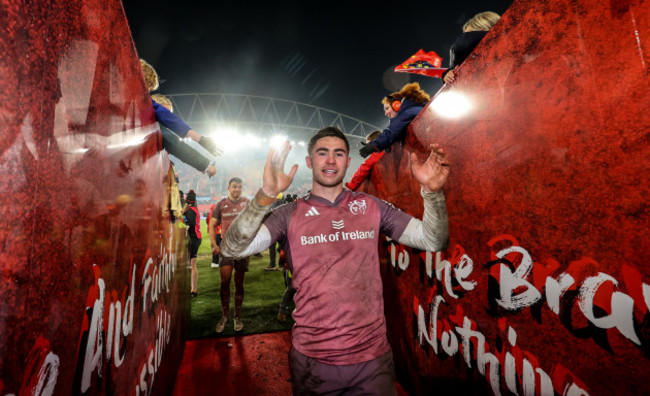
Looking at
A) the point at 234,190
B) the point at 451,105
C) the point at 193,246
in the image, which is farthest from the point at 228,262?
the point at 451,105

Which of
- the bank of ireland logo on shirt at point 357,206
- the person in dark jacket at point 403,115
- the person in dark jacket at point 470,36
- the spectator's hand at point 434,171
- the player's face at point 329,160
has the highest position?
the person in dark jacket at point 470,36

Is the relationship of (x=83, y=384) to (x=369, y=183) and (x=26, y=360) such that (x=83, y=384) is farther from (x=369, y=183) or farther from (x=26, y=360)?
(x=369, y=183)

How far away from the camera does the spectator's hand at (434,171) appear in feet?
5.57

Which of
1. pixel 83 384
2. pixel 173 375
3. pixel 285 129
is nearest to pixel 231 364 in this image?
pixel 173 375

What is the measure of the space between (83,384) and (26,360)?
1.39ft

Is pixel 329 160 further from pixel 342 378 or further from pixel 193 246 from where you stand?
pixel 193 246

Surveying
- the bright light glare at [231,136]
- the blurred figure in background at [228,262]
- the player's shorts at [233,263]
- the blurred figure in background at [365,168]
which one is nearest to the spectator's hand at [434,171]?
the blurred figure in background at [365,168]

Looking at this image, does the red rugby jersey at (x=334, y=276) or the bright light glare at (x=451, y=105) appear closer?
the red rugby jersey at (x=334, y=276)

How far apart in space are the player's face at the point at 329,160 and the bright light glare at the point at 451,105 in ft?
2.71

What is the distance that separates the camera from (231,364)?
3.48 m

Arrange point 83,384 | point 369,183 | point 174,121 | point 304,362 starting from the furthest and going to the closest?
point 369,183
point 174,121
point 304,362
point 83,384

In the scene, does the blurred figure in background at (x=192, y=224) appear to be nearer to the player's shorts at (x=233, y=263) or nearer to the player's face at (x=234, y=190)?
the player's face at (x=234, y=190)

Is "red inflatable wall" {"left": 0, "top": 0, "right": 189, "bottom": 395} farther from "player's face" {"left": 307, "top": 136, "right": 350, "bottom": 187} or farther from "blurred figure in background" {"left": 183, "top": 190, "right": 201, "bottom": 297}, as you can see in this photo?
"blurred figure in background" {"left": 183, "top": 190, "right": 201, "bottom": 297}

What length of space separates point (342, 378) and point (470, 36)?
112 inches
